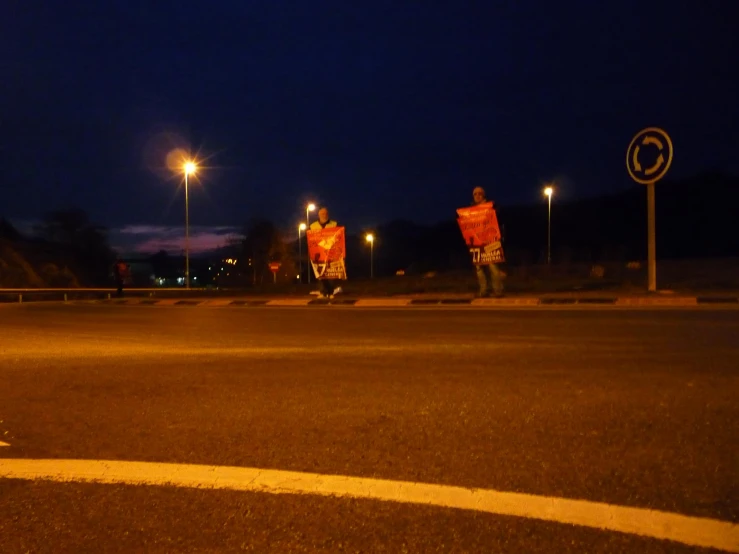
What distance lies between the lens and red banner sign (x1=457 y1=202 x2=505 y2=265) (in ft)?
75.8

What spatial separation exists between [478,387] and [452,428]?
6.62 feet

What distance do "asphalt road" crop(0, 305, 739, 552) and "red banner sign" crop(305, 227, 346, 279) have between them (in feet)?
37.1

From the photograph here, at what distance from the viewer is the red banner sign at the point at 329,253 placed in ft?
87.6

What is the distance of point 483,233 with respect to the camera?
2338 centimetres

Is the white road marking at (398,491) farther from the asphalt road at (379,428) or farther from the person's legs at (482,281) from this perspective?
the person's legs at (482,281)

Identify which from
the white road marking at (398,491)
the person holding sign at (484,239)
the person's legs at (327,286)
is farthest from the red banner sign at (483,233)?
the white road marking at (398,491)

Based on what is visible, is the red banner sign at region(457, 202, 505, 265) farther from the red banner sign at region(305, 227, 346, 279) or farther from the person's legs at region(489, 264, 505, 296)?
the red banner sign at region(305, 227, 346, 279)

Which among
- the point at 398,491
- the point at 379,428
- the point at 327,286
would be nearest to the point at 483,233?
the point at 327,286

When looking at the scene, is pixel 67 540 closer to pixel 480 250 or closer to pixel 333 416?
pixel 333 416

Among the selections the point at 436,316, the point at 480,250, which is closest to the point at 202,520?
the point at 436,316

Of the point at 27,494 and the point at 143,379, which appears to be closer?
the point at 27,494

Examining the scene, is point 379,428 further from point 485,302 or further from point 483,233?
point 483,233

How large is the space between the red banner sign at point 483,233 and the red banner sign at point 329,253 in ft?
15.6

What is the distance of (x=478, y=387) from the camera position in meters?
9.66
